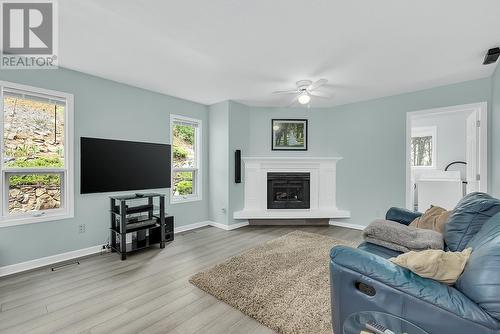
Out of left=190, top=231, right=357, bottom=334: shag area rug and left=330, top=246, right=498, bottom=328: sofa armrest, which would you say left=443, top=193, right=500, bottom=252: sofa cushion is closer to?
left=330, top=246, right=498, bottom=328: sofa armrest

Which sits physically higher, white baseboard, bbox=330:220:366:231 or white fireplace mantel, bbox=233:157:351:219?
white fireplace mantel, bbox=233:157:351:219

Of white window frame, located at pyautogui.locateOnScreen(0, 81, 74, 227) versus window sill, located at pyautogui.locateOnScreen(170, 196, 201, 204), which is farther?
window sill, located at pyautogui.locateOnScreen(170, 196, 201, 204)

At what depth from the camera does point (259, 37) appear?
7.61 ft

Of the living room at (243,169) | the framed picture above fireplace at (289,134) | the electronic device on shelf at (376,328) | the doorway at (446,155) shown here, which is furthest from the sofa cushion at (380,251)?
the framed picture above fireplace at (289,134)

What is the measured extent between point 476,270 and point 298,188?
3.88 meters

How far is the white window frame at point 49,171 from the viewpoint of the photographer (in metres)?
2.64

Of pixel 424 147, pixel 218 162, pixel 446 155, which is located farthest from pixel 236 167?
pixel 446 155

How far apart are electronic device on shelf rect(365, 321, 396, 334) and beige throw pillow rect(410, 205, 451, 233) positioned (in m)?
1.53

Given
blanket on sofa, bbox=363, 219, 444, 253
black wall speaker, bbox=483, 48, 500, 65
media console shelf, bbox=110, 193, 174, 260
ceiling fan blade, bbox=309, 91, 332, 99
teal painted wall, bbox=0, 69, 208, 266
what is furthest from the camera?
ceiling fan blade, bbox=309, 91, 332, 99

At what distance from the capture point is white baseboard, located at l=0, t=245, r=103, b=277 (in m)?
2.64

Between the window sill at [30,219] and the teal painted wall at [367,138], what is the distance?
3.35 meters

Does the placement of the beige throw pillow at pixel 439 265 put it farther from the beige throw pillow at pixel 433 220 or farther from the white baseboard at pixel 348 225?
the white baseboard at pixel 348 225

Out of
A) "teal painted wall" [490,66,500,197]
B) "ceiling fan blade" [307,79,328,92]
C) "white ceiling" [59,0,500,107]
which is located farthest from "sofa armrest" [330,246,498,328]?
"teal painted wall" [490,66,500,197]

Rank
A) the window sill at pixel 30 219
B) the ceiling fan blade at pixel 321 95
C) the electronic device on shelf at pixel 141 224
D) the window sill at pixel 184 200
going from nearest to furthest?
the window sill at pixel 30 219 < the electronic device on shelf at pixel 141 224 < the ceiling fan blade at pixel 321 95 < the window sill at pixel 184 200
